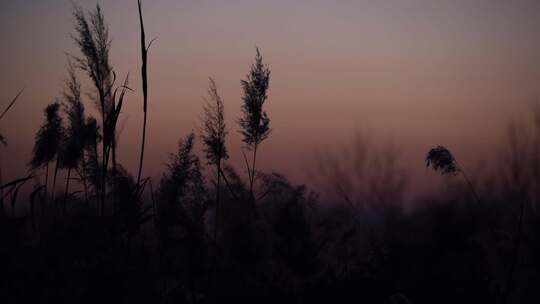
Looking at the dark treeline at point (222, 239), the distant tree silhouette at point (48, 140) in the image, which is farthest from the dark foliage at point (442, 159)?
the distant tree silhouette at point (48, 140)

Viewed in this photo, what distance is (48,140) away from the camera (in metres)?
3.75

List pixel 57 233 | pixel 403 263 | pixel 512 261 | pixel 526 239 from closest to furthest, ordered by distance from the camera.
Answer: pixel 57 233, pixel 512 261, pixel 403 263, pixel 526 239

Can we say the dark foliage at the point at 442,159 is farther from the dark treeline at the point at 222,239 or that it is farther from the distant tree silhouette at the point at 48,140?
the distant tree silhouette at the point at 48,140

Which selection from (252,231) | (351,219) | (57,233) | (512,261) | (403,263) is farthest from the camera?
(351,219)

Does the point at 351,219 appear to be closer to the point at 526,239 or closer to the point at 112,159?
the point at 526,239

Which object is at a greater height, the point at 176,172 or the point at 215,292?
the point at 176,172

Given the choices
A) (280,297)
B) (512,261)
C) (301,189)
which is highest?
(301,189)

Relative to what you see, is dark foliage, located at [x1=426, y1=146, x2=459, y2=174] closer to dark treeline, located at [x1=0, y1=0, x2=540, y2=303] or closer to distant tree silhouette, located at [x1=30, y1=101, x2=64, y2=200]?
dark treeline, located at [x1=0, y1=0, x2=540, y2=303]

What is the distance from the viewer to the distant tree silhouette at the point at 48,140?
12.3 feet

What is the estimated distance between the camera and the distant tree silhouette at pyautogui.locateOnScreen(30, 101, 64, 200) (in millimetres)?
3748

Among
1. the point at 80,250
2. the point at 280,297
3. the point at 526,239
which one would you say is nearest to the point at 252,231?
the point at 280,297

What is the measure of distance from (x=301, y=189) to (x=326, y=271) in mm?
430

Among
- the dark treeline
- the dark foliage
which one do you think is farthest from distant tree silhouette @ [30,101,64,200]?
the dark foliage

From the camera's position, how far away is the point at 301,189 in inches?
106
